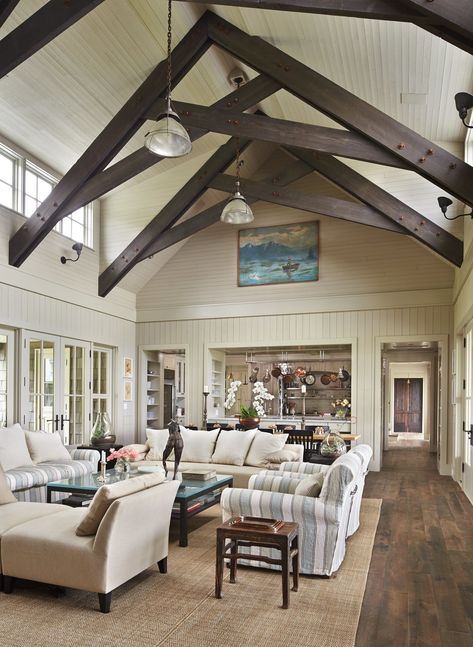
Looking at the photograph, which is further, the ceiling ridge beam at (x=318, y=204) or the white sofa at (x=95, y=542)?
the ceiling ridge beam at (x=318, y=204)

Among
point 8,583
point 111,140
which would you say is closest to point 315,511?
point 8,583

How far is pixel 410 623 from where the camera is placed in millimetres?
3299

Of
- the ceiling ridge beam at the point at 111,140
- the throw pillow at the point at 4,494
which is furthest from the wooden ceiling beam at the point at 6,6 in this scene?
the throw pillow at the point at 4,494

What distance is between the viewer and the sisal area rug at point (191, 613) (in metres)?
3.05

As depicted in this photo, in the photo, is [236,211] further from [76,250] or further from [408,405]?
[408,405]

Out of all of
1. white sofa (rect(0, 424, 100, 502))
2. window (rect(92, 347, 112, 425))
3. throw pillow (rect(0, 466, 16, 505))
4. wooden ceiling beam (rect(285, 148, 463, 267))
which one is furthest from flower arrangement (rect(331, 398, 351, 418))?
throw pillow (rect(0, 466, 16, 505))

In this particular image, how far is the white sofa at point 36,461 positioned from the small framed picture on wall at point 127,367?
345 cm

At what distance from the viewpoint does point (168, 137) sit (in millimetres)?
4660

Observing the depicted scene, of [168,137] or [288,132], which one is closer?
[168,137]

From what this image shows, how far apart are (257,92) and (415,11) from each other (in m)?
3.13

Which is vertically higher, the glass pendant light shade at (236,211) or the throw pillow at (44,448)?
the glass pendant light shade at (236,211)

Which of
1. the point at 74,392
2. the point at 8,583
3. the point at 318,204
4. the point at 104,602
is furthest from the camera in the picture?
the point at 74,392

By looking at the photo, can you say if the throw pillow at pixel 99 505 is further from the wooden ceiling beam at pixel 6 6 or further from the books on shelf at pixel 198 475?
the wooden ceiling beam at pixel 6 6

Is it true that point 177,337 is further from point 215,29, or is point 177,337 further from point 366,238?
point 215,29
